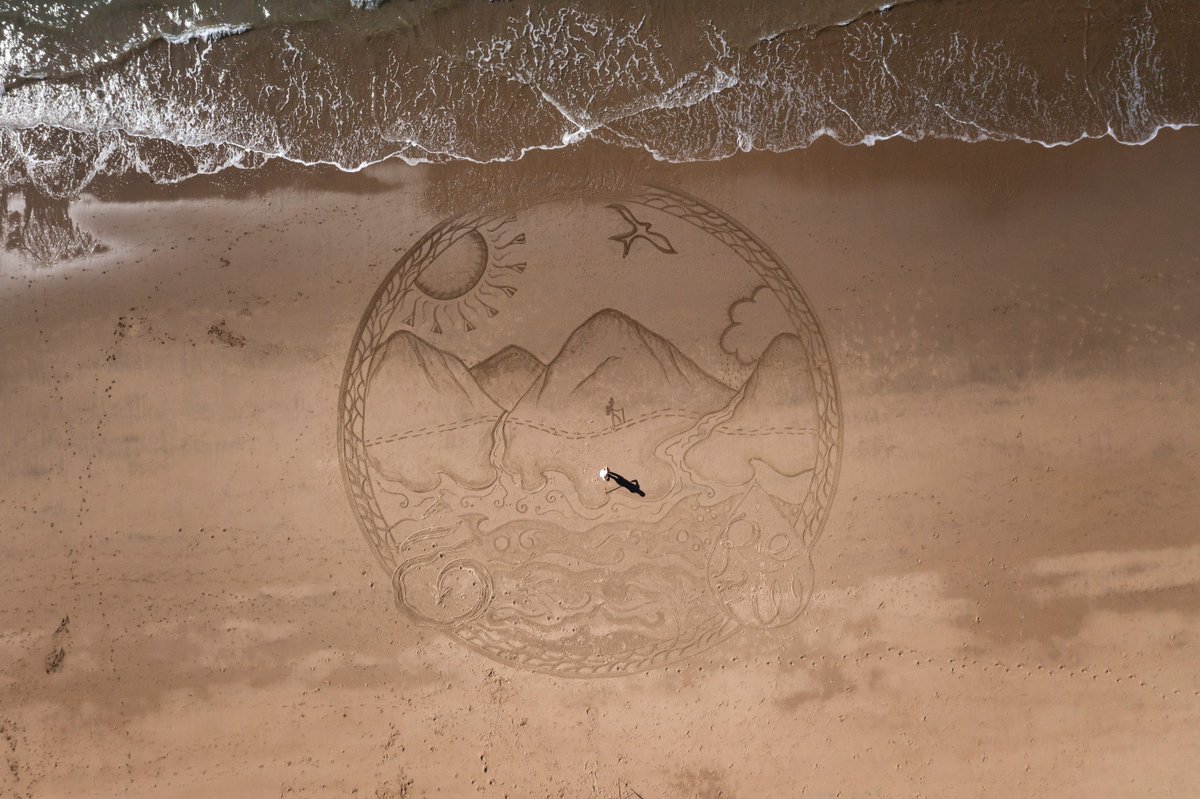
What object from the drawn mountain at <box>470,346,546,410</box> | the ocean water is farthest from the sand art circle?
the ocean water

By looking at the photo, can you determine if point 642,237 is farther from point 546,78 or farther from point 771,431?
point 771,431

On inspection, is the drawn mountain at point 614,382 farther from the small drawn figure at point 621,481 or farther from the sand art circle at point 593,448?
the small drawn figure at point 621,481

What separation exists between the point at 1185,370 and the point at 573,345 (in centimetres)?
389

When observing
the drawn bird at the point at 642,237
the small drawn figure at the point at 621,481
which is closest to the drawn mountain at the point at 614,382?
the small drawn figure at the point at 621,481

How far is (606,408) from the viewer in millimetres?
4988

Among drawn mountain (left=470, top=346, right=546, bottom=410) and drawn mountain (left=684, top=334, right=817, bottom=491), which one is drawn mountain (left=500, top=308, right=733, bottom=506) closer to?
drawn mountain (left=470, top=346, right=546, bottom=410)

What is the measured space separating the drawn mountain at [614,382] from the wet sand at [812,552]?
0.67 feet

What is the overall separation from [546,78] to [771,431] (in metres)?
2.74

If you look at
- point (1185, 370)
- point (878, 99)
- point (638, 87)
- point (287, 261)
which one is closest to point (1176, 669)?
point (1185, 370)

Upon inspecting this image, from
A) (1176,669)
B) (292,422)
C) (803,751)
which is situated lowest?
(803,751)

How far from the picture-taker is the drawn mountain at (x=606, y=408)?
196 inches

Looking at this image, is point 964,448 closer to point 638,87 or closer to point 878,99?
point 878,99

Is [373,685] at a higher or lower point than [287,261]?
lower

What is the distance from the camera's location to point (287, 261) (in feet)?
16.5
